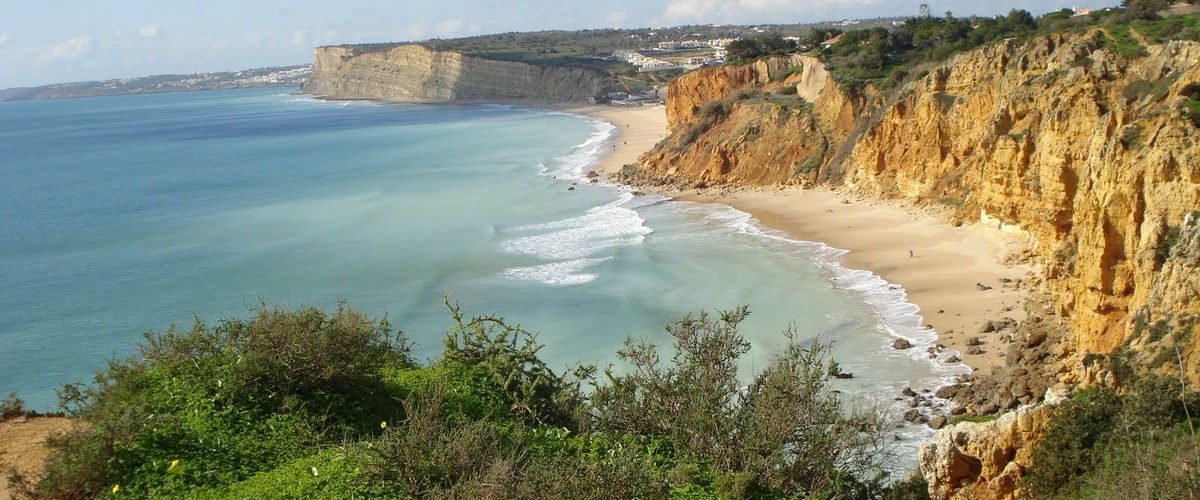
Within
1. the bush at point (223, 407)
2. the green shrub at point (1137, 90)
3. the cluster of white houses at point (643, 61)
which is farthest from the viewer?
the cluster of white houses at point (643, 61)

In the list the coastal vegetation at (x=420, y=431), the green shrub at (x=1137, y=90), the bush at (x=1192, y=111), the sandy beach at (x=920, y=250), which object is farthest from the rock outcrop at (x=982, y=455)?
the green shrub at (x=1137, y=90)

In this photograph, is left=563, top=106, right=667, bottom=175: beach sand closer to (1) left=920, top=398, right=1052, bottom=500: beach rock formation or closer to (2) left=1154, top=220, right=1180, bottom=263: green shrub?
(2) left=1154, top=220, right=1180, bottom=263: green shrub

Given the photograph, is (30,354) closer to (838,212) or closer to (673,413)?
(673,413)

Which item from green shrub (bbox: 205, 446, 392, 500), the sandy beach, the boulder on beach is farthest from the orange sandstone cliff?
green shrub (bbox: 205, 446, 392, 500)

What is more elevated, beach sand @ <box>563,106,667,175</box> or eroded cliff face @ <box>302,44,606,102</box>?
eroded cliff face @ <box>302,44,606,102</box>

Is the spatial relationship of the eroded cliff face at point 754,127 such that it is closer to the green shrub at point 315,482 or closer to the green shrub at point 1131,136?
the green shrub at point 1131,136

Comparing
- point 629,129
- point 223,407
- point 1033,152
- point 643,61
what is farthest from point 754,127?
point 643,61
